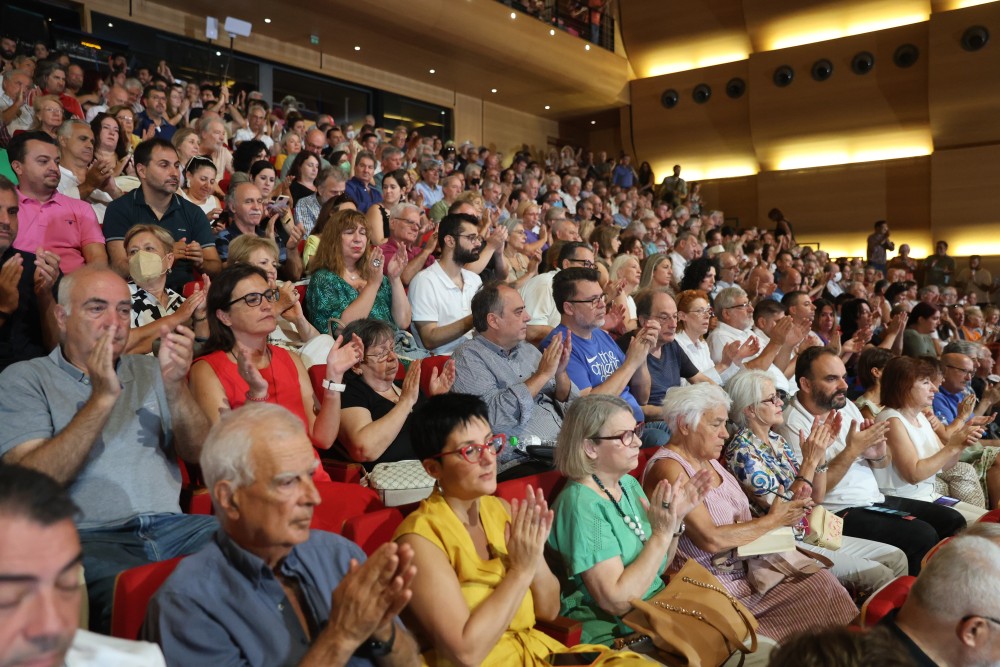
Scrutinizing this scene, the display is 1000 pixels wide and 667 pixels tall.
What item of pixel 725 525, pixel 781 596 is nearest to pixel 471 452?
pixel 725 525

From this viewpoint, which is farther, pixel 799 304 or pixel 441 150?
pixel 441 150

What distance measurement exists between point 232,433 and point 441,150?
28.0 ft

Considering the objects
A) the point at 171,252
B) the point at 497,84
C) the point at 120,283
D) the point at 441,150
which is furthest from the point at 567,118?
the point at 120,283

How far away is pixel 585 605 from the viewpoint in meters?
1.94

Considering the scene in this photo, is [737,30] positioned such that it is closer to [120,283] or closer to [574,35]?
[574,35]

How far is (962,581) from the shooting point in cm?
144

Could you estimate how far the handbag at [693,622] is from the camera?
5.78 ft

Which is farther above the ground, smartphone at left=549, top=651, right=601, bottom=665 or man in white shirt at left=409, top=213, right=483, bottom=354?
man in white shirt at left=409, top=213, right=483, bottom=354

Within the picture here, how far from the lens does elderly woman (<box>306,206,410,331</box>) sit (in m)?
3.27

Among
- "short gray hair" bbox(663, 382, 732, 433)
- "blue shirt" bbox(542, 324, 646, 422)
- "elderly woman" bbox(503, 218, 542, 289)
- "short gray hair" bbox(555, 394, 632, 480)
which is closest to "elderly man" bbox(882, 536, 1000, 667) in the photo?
"short gray hair" bbox(555, 394, 632, 480)

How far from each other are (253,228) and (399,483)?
7.01 ft

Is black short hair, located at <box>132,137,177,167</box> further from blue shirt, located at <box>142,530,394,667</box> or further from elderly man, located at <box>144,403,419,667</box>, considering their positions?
blue shirt, located at <box>142,530,394,667</box>

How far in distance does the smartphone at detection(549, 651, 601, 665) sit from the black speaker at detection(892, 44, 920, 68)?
11833mm

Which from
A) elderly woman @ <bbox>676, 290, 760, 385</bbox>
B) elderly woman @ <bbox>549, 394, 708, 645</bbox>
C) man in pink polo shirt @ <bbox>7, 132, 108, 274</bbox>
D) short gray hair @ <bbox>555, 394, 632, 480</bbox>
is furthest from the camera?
elderly woman @ <bbox>676, 290, 760, 385</bbox>
